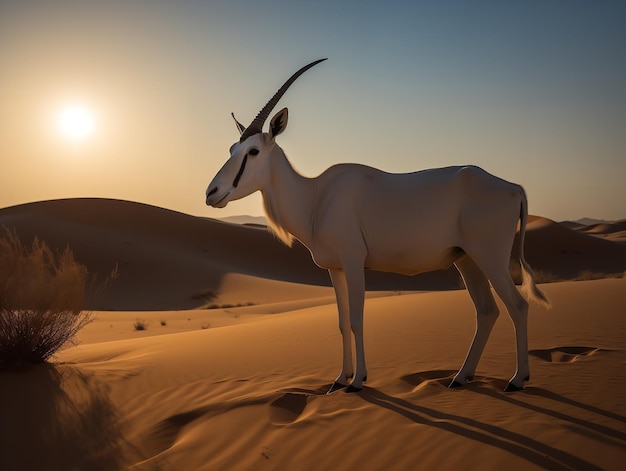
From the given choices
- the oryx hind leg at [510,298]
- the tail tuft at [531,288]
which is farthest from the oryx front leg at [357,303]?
the tail tuft at [531,288]

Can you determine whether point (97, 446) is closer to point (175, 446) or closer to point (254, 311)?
Result: point (175, 446)

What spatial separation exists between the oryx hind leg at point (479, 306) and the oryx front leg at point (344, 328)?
131 cm

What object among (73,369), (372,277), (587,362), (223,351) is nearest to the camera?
(587,362)

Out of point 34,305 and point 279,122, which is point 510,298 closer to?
point 279,122

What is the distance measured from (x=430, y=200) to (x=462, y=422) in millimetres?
2269

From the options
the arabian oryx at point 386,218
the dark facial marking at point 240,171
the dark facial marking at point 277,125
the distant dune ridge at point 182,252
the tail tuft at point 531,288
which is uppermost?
the dark facial marking at point 277,125

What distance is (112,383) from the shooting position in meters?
7.09

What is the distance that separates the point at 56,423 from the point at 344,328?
3191 millimetres

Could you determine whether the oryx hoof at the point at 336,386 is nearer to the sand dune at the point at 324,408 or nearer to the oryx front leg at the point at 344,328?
the oryx front leg at the point at 344,328

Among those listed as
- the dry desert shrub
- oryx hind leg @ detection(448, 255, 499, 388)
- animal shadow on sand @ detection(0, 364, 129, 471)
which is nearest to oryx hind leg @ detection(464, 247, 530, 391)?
oryx hind leg @ detection(448, 255, 499, 388)

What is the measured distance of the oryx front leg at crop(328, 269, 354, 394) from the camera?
633cm

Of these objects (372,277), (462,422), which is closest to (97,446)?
(462,422)

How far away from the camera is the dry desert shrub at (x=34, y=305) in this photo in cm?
768

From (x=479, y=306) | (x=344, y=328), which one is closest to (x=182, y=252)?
(x=344, y=328)
